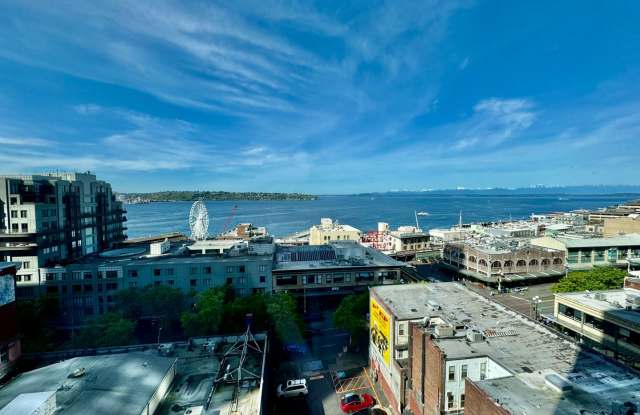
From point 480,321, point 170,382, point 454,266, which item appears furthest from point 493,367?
point 454,266

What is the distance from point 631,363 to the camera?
1023 inches

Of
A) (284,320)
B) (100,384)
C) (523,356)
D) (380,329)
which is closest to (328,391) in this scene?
(380,329)

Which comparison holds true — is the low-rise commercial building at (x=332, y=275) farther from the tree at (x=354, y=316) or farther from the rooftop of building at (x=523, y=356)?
the rooftop of building at (x=523, y=356)

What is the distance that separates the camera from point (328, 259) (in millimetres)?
56969

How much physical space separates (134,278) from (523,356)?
48.5m

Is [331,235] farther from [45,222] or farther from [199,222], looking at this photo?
[45,222]

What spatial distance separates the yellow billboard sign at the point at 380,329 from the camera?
28272 mm

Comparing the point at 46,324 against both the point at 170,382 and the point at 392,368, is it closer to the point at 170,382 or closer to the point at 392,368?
the point at 170,382

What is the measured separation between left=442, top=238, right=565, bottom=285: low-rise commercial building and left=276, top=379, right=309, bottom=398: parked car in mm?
46004

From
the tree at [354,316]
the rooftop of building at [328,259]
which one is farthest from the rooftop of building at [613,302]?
the rooftop of building at [328,259]

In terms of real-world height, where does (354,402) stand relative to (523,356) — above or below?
below

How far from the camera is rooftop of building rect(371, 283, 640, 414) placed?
47.0 ft

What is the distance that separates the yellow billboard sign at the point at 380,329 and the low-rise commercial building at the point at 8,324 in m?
29.6

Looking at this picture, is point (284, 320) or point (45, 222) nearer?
point (284, 320)
